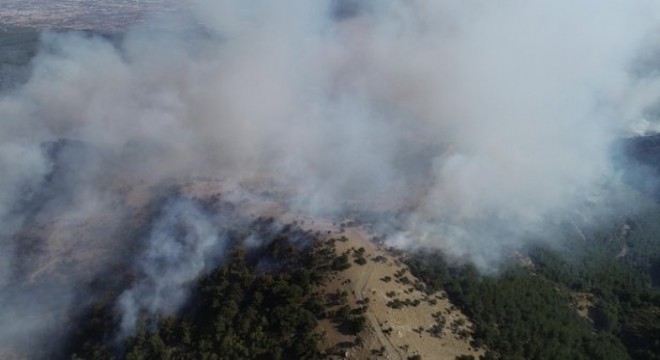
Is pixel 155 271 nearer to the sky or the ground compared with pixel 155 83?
nearer to the ground

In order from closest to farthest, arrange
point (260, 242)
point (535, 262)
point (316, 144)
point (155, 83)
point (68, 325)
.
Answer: point (68, 325), point (260, 242), point (535, 262), point (316, 144), point (155, 83)

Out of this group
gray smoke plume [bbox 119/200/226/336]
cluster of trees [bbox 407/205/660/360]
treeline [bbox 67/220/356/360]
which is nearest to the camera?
treeline [bbox 67/220/356/360]

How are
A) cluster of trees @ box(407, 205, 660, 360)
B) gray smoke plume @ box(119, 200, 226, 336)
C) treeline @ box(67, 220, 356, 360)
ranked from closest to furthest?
1. treeline @ box(67, 220, 356, 360)
2. cluster of trees @ box(407, 205, 660, 360)
3. gray smoke plume @ box(119, 200, 226, 336)

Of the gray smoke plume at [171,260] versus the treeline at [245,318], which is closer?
the treeline at [245,318]

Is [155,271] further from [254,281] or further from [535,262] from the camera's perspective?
[535,262]

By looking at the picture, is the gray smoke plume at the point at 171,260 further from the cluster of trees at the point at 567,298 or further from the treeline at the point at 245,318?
the cluster of trees at the point at 567,298

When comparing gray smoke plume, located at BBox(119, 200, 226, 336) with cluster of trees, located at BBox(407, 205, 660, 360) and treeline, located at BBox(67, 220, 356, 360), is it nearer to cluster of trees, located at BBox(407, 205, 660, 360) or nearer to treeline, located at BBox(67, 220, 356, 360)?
treeline, located at BBox(67, 220, 356, 360)

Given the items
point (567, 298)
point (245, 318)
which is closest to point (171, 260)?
Answer: point (245, 318)

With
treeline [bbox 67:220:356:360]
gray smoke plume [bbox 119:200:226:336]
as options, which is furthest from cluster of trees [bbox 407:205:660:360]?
gray smoke plume [bbox 119:200:226:336]

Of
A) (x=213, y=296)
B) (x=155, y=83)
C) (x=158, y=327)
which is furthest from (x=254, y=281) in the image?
(x=155, y=83)

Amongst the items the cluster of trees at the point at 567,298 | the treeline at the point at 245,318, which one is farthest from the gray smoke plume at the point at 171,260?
the cluster of trees at the point at 567,298

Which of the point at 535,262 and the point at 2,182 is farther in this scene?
the point at 2,182
